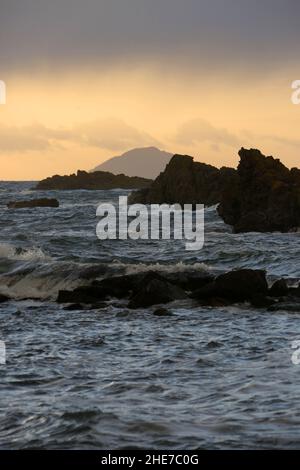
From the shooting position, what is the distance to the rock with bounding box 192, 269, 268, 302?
24438mm

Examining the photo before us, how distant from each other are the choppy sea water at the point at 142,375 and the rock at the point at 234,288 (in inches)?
24.7

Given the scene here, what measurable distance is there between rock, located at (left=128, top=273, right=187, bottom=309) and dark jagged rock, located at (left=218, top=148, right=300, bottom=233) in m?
29.4

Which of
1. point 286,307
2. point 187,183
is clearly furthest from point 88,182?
point 286,307

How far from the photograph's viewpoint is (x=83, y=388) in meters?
13.7

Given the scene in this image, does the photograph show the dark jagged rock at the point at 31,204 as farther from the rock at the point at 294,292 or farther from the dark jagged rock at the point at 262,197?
the rock at the point at 294,292

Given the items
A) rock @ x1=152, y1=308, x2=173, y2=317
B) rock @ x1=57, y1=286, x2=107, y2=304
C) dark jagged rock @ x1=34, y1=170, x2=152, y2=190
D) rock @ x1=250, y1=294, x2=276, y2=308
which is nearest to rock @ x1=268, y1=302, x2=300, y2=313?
rock @ x1=250, y1=294, x2=276, y2=308

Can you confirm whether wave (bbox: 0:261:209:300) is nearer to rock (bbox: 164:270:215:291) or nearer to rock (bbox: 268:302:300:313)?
rock (bbox: 164:270:215:291)

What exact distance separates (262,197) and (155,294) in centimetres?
3357

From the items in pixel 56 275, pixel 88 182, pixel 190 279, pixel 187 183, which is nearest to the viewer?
pixel 190 279

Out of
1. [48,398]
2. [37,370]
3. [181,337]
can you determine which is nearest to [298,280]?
[181,337]

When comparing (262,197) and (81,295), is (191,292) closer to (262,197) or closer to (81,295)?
(81,295)

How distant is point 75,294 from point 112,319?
13.0ft

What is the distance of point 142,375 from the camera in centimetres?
1470
